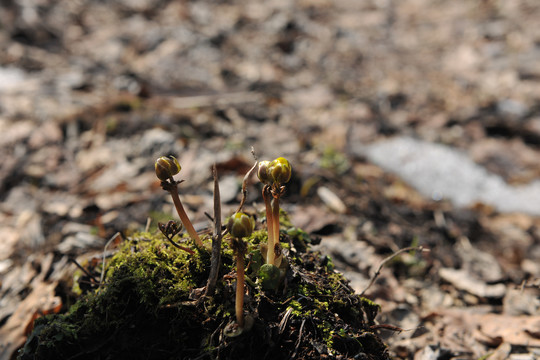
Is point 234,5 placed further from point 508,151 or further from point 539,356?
point 539,356

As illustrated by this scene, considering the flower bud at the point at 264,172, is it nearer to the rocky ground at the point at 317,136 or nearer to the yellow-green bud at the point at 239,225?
the yellow-green bud at the point at 239,225

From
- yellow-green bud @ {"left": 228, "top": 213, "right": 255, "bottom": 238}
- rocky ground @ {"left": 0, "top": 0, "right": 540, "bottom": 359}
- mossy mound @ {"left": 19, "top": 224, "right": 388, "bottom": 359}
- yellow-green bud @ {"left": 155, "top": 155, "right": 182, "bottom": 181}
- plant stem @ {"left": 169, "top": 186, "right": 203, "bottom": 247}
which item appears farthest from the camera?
rocky ground @ {"left": 0, "top": 0, "right": 540, "bottom": 359}

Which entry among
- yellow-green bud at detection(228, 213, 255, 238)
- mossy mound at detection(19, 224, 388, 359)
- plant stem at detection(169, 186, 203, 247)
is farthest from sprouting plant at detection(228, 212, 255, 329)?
plant stem at detection(169, 186, 203, 247)

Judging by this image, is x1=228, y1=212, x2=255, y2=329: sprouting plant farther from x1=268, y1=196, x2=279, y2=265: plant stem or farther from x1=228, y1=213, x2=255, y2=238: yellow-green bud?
x1=268, y1=196, x2=279, y2=265: plant stem

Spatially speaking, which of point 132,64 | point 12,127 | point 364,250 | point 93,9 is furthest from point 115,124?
point 93,9

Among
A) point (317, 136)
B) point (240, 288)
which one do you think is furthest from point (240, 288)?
point (317, 136)

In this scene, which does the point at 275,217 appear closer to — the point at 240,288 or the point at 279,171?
the point at 279,171
